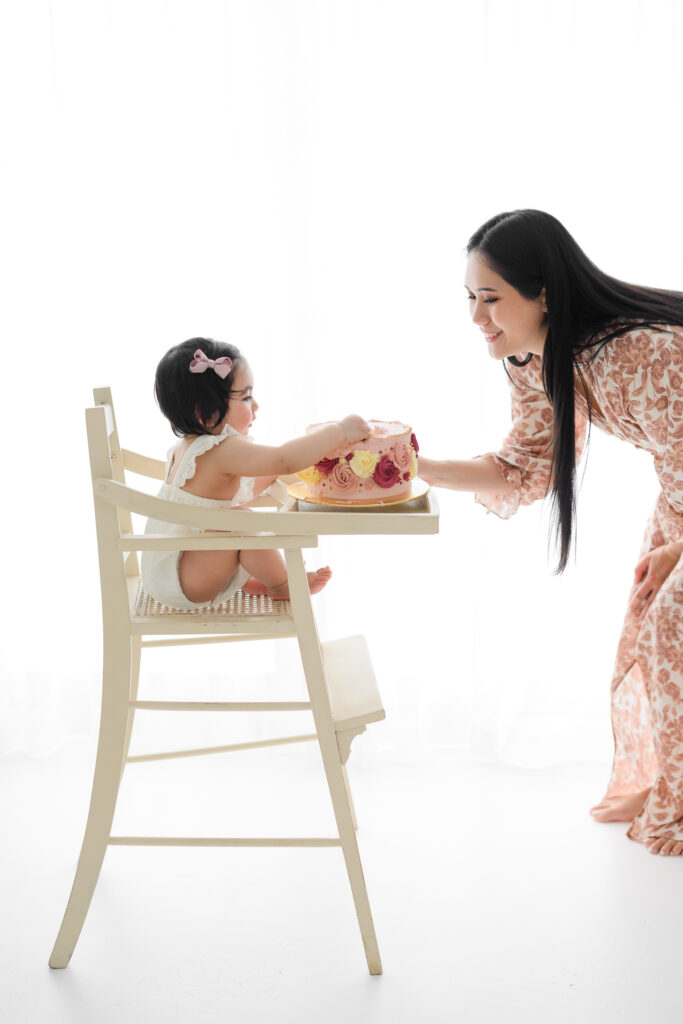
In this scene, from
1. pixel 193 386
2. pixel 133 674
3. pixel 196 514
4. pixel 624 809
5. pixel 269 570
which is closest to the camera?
pixel 196 514

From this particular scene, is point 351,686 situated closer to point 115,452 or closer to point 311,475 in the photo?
point 311,475

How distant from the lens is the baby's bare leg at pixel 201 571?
173cm

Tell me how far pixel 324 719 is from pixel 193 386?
1.92 feet

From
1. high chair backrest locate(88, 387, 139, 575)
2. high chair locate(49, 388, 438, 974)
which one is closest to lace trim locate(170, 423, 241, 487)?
high chair locate(49, 388, 438, 974)

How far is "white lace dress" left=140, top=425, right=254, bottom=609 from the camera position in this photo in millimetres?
1657

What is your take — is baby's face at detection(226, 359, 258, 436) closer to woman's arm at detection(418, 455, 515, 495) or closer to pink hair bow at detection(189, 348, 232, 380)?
pink hair bow at detection(189, 348, 232, 380)

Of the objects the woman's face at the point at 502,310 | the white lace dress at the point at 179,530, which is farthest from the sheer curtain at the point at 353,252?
the white lace dress at the point at 179,530

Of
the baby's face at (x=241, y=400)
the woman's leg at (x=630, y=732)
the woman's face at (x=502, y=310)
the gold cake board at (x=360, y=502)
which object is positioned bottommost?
the woman's leg at (x=630, y=732)

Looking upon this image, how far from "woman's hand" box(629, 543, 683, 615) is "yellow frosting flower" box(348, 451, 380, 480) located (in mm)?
778

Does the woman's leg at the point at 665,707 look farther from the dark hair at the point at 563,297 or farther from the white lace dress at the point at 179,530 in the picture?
the white lace dress at the point at 179,530

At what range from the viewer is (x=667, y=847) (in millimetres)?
2053

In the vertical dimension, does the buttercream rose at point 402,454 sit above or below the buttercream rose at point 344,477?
above

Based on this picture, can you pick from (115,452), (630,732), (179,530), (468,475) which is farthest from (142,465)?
(630,732)

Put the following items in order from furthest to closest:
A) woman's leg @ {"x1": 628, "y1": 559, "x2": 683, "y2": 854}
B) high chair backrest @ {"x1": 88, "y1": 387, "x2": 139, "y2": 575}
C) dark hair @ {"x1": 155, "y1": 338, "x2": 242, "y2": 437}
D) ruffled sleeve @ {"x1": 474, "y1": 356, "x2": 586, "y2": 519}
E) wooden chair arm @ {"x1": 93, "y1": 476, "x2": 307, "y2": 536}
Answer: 1. ruffled sleeve @ {"x1": 474, "y1": 356, "x2": 586, "y2": 519}
2. woman's leg @ {"x1": 628, "y1": 559, "x2": 683, "y2": 854}
3. high chair backrest @ {"x1": 88, "y1": 387, "x2": 139, "y2": 575}
4. dark hair @ {"x1": 155, "y1": 338, "x2": 242, "y2": 437}
5. wooden chair arm @ {"x1": 93, "y1": 476, "x2": 307, "y2": 536}
